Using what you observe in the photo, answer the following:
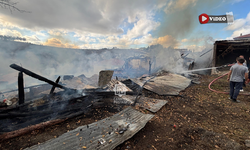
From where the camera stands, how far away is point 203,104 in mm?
4641

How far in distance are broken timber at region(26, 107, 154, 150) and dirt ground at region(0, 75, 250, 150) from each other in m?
0.23

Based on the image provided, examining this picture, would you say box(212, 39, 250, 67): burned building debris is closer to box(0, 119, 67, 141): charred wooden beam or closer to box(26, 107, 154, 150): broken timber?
box(26, 107, 154, 150): broken timber

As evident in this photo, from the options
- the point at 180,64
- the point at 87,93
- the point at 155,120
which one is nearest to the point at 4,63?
the point at 87,93

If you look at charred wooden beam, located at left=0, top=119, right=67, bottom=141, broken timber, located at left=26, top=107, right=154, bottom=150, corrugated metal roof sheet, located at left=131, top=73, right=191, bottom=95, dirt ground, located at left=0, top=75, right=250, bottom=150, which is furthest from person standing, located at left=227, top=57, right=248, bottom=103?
charred wooden beam, located at left=0, top=119, right=67, bottom=141

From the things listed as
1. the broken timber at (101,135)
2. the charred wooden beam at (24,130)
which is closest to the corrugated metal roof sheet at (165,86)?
the broken timber at (101,135)

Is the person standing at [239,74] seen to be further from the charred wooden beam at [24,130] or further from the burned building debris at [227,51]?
the burned building debris at [227,51]

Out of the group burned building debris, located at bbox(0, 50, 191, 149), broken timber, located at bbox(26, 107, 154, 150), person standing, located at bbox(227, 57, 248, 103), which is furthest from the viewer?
person standing, located at bbox(227, 57, 248, 103)

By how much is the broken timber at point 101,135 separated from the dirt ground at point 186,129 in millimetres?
230

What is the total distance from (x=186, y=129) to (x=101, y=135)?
241 centimetres

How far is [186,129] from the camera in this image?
2.93 m

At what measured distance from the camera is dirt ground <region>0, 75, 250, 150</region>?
7.82 ft

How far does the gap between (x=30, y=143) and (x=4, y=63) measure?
12.1m

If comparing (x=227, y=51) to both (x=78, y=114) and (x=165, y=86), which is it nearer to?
(x=165, y=86)

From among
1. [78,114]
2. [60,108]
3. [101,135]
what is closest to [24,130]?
[60,108]
